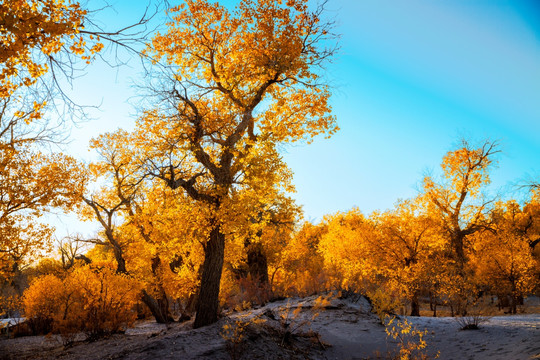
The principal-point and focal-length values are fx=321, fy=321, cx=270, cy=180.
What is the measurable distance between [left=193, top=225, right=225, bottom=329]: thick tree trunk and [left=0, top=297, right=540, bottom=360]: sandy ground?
0.43 metres

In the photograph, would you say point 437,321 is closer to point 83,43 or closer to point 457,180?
point 83,43

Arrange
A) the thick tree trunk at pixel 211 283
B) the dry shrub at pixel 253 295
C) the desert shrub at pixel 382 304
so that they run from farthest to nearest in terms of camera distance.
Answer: the dry shrub at pixel 253 295 < the desert shrub at pixel 382 304 < the thick tree trunk at pixel 211 283

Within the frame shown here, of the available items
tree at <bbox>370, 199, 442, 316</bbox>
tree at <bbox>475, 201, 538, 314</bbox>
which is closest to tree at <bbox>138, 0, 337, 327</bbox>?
tree at <bbox>370, 199, 442, 316</bbox>

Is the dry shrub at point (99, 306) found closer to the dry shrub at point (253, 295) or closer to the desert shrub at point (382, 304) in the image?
the dry shrub at point (253, 295)

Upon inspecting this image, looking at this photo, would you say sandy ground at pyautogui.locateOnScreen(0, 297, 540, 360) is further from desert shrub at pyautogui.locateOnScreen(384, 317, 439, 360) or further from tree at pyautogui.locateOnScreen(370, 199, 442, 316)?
tree at pyautogui.locateOnScreen(370, 199, 442, 316)

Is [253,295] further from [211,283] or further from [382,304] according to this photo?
[382,304]

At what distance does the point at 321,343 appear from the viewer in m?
7.55

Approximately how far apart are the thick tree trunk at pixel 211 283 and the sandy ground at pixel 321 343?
431mm

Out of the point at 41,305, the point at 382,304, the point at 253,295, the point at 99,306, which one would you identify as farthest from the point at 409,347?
the point at 41,305

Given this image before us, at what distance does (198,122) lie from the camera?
8.99 m

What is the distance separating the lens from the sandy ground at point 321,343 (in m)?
6.20

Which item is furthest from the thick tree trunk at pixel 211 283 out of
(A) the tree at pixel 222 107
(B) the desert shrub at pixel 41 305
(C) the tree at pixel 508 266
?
(C) the tree at pixel 508 266

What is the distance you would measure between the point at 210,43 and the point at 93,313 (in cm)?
943

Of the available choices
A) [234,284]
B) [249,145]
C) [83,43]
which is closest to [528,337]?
[249,145]
